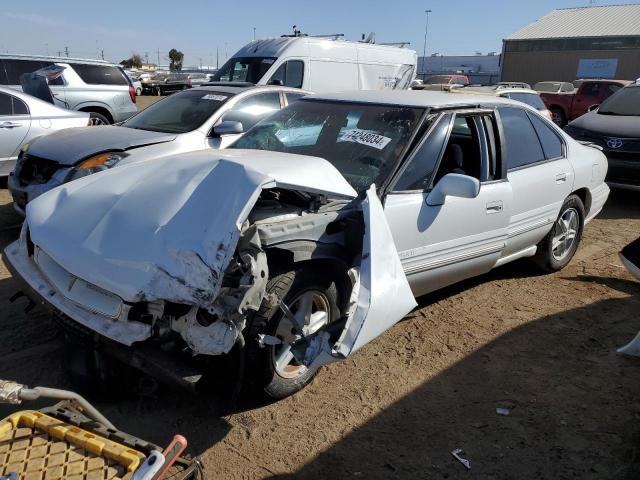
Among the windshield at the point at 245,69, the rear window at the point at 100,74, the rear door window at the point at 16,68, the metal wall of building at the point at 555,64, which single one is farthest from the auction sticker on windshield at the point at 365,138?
the metal wall of building at the point at 555,64

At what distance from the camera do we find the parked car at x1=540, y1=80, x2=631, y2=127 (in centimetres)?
1691

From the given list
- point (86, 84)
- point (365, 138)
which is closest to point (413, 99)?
point (365, 138)

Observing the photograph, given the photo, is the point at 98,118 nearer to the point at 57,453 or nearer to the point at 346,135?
the point at 346,135

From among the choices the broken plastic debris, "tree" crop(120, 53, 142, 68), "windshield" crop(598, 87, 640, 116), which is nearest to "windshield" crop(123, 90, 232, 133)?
the broken plastic debris

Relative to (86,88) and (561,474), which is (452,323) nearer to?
(561,474)

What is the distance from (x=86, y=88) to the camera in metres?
11.4

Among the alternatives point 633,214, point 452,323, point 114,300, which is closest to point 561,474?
point 452,323

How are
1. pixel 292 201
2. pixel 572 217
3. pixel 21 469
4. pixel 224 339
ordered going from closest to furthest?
1. pixel 21 469
2. pixel 224 339
3. pixel 292 201
4. pixel 572 217

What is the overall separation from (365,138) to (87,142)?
3.29m

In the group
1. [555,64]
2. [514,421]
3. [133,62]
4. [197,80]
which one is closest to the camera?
[514,421]

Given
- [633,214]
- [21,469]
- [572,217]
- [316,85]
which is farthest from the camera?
[316,85]

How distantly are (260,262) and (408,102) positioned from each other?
2.02m

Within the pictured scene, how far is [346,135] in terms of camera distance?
152 inches

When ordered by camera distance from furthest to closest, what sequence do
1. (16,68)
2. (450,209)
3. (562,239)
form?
(16,68)
(562,239)
(450,209)
